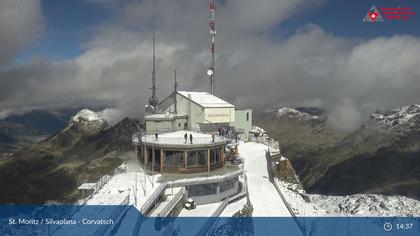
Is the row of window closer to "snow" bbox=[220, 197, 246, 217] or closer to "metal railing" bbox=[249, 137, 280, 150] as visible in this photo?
"snow" bbox=[220, 197, 246, 217]

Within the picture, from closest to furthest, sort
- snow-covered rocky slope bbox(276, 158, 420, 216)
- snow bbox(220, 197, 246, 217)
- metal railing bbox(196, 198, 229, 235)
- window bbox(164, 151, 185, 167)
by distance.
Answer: metal railing bbox(196, 198, 229, 235)
snow bbox(220, 197, 246, 217)
window bbox(164, 151, 185, 167)
snow-covered rocky slope bbox(276, 158, 420, 216)

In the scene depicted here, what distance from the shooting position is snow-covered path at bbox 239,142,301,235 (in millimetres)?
37469

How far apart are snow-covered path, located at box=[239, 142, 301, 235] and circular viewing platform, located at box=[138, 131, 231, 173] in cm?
540

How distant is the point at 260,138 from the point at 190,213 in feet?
117

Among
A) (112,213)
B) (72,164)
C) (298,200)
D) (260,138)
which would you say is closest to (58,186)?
(72,164)

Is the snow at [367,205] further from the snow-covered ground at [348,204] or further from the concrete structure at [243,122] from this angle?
the concrete structure at [243,122]

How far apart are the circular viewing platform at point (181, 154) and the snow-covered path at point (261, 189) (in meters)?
5.40

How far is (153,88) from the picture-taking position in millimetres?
56562

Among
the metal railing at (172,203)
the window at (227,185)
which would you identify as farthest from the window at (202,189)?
the metal railing at (172,203)

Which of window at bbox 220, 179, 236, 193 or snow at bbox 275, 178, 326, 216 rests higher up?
window at bbox 220, 179, 236, 193

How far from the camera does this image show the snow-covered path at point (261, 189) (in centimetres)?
3747

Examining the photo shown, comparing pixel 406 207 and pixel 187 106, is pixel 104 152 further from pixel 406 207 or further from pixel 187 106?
pixel 187 106

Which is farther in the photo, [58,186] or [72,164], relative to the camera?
[72,164]

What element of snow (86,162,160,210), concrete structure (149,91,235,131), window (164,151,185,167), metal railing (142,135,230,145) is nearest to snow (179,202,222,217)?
snow (86,162,160,210)
